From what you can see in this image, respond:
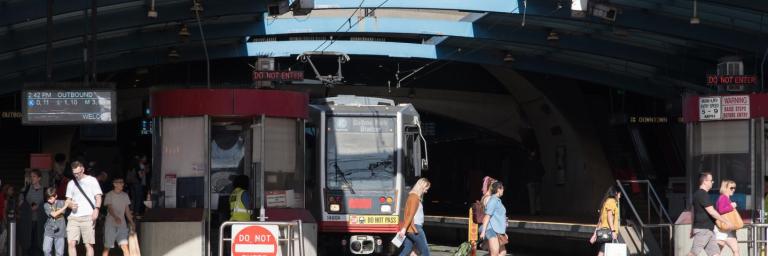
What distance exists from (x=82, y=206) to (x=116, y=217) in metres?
0.69

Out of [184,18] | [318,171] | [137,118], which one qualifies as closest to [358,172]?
[318,171]

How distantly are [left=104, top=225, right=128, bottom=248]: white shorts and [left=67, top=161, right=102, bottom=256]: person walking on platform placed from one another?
36cm

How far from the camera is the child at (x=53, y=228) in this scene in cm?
1897

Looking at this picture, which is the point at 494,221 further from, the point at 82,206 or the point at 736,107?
the point at 82,206

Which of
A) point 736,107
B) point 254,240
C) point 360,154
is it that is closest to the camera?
point 254,240

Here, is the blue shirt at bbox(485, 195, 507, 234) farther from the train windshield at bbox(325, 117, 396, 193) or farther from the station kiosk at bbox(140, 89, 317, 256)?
the train windshield at bbox(325, 117, 396, 193)

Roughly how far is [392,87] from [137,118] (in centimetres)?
747

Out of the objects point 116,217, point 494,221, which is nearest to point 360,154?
point 494,221

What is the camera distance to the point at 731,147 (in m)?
20.6

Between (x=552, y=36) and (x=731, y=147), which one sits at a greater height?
(x=552, y=36)

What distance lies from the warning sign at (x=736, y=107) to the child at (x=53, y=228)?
32.2 ft

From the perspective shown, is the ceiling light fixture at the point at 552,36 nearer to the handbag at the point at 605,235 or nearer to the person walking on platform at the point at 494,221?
the handbag at the point at 605,235

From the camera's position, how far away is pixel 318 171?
917 inches

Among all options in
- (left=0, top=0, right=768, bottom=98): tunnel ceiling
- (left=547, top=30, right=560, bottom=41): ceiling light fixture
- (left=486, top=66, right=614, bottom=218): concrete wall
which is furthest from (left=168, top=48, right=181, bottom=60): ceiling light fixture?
(left=486, top=66, right=614, bottom=218): concrete wall
